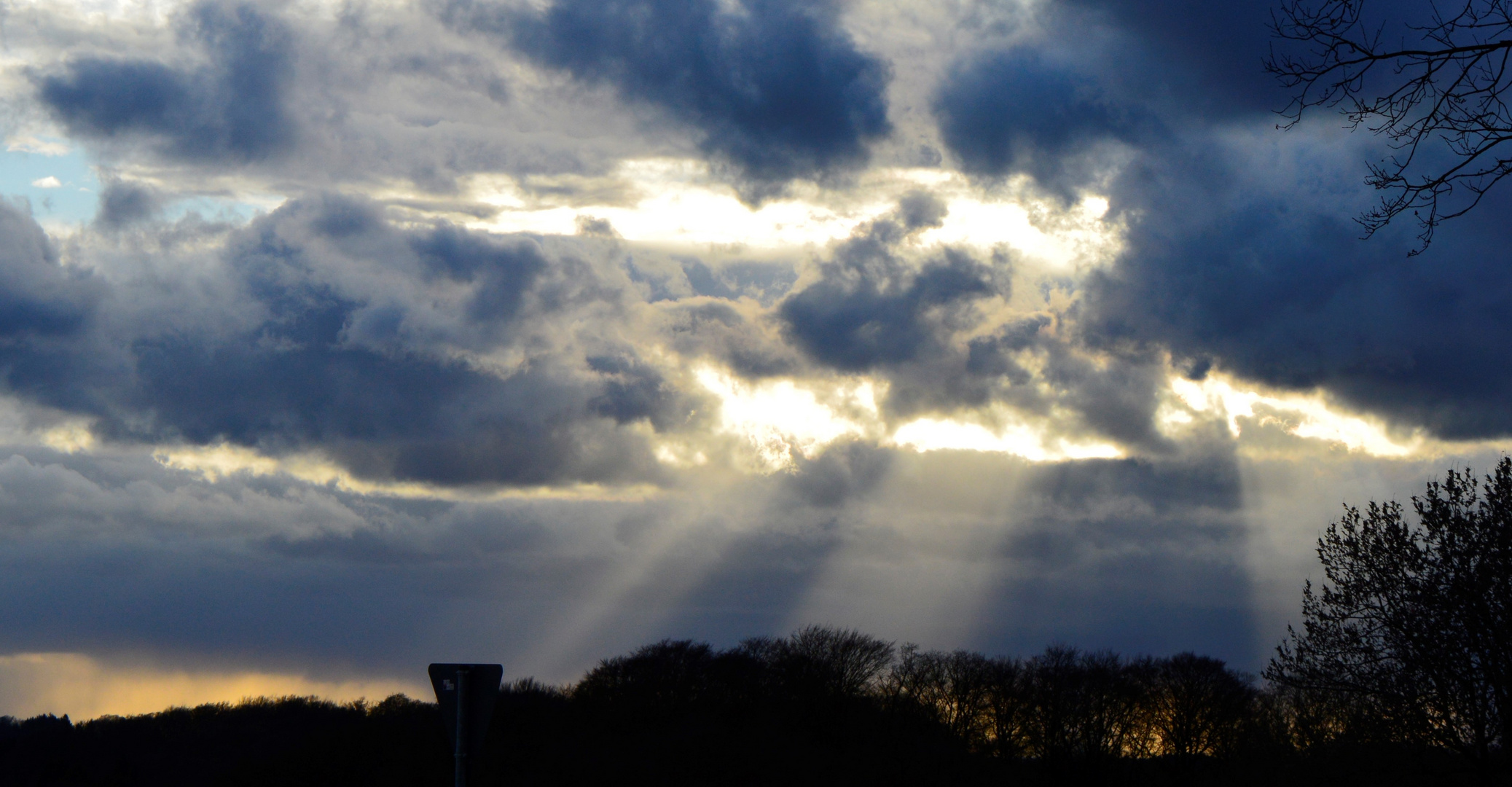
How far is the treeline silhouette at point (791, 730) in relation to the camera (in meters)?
102

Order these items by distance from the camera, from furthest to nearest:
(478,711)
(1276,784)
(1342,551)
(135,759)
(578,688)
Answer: (135,759), (578,688), (1276,784), (1342,551), (478,711)

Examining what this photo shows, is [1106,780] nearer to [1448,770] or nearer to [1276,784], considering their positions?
[1276,784]

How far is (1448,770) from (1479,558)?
430 cm

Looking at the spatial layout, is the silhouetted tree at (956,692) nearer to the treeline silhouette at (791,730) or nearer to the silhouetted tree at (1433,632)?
the treeline silhouette at (791,730)

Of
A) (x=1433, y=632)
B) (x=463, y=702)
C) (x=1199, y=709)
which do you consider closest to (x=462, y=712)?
(x=463, y=702)

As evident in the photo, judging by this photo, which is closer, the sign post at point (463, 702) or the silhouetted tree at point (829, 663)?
the sign post at point (463, 702)

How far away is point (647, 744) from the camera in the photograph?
113250 mm

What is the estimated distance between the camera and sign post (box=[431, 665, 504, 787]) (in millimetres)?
12109

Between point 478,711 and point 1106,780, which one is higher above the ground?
point 478,711

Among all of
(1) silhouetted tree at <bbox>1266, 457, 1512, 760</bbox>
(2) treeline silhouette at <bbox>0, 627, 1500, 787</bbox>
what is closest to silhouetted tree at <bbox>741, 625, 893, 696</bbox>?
(2) treeline silhouette at <bbox>0, 627, 1500, 787</bbox>

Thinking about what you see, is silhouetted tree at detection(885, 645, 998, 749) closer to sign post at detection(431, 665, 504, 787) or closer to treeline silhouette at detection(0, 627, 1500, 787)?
treeline silhouette at detection(0, 627, 1500, 787)

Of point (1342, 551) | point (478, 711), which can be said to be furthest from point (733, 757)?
point (478, 711)

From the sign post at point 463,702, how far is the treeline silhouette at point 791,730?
244 feet

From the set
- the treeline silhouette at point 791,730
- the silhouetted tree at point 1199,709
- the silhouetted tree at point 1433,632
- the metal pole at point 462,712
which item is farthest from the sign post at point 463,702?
the silhouetted tree at point 1199,709
